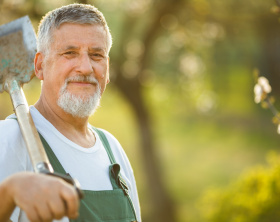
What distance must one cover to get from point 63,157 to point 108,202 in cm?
28

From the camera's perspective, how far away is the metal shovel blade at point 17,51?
7.32 feet

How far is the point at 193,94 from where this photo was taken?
40.1ft

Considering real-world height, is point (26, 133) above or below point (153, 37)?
below

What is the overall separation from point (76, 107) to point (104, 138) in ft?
1.05

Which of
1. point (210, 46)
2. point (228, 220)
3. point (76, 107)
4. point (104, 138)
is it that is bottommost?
point (228, 220)

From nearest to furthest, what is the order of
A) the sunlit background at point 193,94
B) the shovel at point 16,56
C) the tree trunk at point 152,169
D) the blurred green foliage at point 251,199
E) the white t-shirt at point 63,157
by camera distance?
the white t-shirt at point 63,157 < the shovel at point 16,56 < the blurred green foliage at point 251,199 < the sunlit background at point 193,94 < the tree trunk at point 152,169

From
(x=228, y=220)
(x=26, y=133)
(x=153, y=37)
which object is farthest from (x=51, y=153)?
(x=153, y=37)

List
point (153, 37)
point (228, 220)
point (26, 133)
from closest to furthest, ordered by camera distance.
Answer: point (26, 133)
point (228, 220)
point (153, 37)

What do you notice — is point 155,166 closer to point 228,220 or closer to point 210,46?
point 210,46

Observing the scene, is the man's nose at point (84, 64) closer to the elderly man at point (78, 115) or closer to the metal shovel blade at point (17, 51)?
the elderly man at point (78, 115)

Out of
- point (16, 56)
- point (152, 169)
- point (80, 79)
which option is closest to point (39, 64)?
point (16, 56)

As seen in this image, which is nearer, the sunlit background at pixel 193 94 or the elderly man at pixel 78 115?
the elderly man at pixel 78 115

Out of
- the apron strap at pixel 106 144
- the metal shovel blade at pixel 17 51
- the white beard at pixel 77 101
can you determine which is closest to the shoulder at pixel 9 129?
the white beard at pixel 77 101

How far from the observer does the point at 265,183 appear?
448cm
